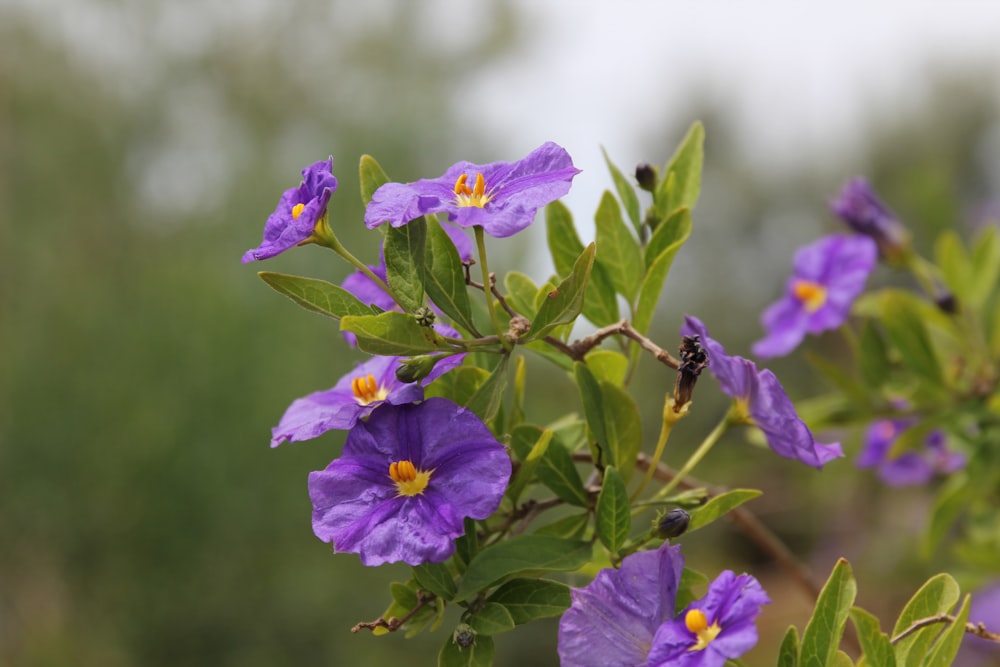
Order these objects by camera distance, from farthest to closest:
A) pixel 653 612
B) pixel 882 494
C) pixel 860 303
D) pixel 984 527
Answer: pixel 882 494
pixel 984 527
pixel 860 303
pixel 653 612

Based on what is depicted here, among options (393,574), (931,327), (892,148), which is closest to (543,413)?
(393,574)

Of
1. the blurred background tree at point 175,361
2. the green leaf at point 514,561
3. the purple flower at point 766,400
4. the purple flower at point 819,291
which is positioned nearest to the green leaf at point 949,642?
the purple flower at point 766,400

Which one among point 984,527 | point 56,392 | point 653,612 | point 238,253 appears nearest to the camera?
point 653,612

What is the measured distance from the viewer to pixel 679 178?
91 cm

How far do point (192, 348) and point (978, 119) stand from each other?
26.7ft

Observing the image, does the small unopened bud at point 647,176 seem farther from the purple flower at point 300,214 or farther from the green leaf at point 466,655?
the green leaf at point 466,655

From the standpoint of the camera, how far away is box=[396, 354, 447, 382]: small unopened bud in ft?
2.14

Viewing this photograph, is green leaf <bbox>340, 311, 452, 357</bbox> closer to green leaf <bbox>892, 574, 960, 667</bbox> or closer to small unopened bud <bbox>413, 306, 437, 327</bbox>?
small unopened bud <bbox>413, 306, 437, 327</bbox>

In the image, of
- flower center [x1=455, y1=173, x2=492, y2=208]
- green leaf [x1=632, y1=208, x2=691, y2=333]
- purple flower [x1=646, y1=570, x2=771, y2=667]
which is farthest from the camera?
green leaf [x1=632, y1=208, x2=691, y2=333]

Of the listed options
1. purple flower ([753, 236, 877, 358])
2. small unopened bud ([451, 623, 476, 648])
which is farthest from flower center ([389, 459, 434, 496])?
purple flower ([753, 236, 877, 358])

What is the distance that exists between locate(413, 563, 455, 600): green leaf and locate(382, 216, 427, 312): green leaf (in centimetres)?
19

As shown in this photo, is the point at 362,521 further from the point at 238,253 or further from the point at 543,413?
the point at 238,253

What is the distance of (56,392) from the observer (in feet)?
18.6

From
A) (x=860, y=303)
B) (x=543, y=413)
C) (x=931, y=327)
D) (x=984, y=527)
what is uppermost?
(x=860, y=303)
